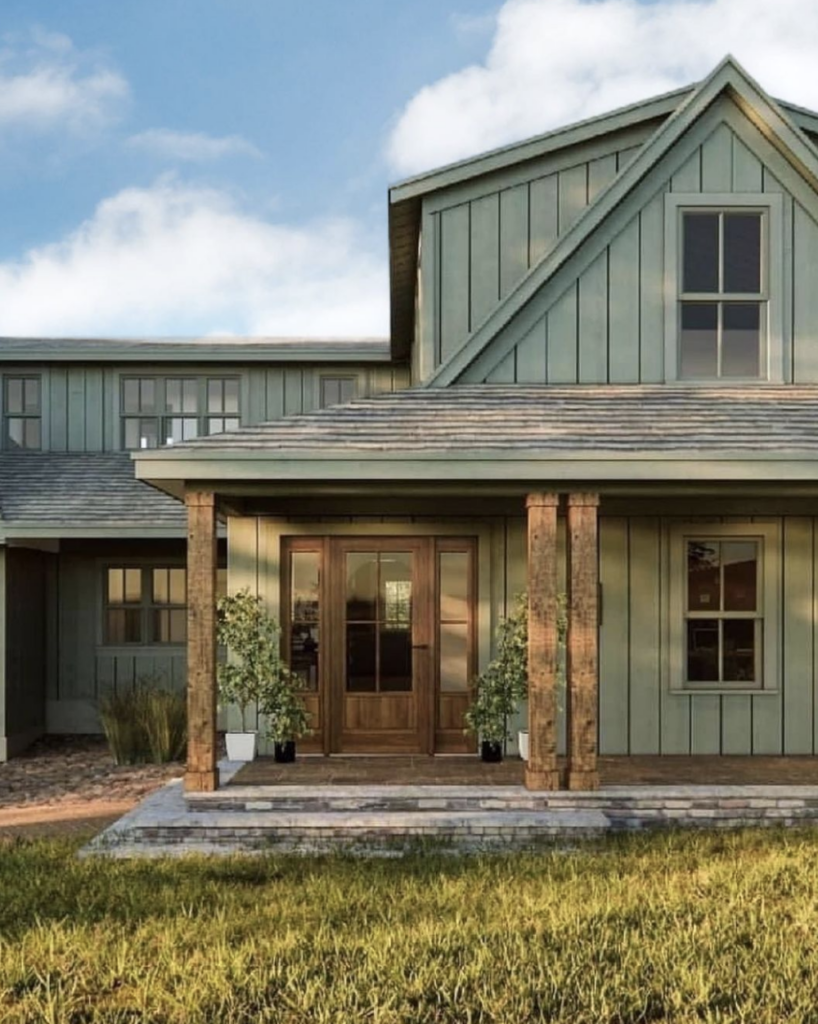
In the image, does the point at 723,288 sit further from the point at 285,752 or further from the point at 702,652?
the point at 285,752

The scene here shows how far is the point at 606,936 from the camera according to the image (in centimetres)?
542

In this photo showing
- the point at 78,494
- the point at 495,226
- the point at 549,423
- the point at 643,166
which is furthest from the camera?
the point at 78,494

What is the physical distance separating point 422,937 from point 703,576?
5.90 m

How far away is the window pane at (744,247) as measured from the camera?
1033 centimetres

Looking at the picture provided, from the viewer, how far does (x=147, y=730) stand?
38.7ft

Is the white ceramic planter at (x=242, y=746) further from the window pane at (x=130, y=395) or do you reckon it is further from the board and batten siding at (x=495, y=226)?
the window pane at (x=130, y=395)

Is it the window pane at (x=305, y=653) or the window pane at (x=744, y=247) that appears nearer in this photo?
the window pane at (x=305, y=653)

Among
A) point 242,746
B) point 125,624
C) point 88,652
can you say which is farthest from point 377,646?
point 88,652

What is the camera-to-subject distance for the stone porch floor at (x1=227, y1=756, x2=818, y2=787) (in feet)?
28.3

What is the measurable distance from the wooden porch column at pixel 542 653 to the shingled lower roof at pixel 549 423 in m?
0.77

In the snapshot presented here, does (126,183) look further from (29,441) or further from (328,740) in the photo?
(328,740)

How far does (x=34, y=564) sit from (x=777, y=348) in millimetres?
10174

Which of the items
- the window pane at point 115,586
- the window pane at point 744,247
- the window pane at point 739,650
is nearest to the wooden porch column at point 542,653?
the window pane at point 739,650

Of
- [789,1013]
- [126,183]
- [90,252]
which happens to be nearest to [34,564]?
[789,1013]
